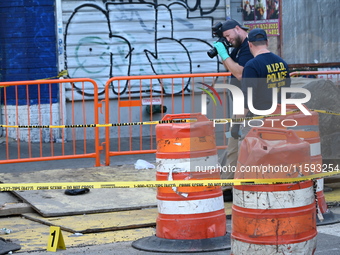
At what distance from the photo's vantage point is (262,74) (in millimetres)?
7164

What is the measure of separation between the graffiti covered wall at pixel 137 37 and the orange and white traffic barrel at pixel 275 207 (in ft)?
28.6

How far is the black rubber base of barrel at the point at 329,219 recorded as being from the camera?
23.6 ft

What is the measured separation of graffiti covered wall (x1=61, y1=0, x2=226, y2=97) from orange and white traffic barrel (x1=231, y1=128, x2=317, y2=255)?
8732 mm

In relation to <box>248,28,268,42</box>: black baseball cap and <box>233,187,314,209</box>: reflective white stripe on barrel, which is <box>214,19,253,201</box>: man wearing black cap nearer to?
<box>248,28,268,42</box>: black baseball cap

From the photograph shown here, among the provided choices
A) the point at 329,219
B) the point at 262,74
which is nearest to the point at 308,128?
the point at 262,74

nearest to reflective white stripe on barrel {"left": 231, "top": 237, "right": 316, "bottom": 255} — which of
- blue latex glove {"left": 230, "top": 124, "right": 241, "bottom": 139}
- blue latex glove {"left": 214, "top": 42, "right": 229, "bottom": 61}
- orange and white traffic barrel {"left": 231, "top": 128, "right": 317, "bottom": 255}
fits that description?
orange and white traffic barrel {"left": 231, "top": 128, "right": 317, "bottom": 255}

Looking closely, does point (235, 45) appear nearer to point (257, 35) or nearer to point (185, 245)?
point (257, 35)

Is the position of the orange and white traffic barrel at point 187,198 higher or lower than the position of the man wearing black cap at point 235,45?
lower

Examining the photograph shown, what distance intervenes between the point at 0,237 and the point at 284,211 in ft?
10.3

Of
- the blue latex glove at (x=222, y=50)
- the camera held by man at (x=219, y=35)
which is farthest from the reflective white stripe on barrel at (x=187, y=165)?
the camera held by man at (x=219, y=35)

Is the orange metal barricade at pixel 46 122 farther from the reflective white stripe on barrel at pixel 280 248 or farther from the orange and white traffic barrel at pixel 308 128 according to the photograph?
the reflective white stripe on barrel at pixel 280 248

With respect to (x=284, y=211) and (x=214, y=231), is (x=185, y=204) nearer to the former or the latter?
(x=214, y=231)

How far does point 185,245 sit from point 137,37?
316 inches

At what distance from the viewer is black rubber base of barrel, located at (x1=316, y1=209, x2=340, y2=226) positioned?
719 centimetres
